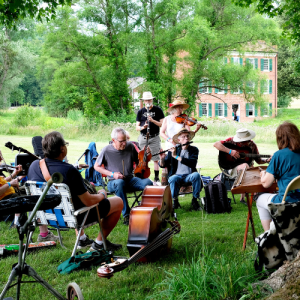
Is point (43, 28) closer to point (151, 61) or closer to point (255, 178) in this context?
point (151, 61)

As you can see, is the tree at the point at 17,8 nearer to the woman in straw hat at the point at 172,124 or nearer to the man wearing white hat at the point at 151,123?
the man wearing white hat at the point at 151,123

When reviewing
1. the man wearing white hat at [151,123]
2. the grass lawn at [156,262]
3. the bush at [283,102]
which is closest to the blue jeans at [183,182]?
the grass lawn at [156,262]

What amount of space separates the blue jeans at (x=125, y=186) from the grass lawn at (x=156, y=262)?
276 millimetres

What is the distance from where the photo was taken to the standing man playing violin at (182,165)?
5.76m

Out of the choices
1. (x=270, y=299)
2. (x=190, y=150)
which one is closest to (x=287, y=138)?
(x=270, y=299)

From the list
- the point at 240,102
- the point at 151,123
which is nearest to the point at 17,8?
the point at 151,123

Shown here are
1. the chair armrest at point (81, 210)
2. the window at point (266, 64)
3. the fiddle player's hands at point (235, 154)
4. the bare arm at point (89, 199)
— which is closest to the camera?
the chair armrest at point (81, 210)

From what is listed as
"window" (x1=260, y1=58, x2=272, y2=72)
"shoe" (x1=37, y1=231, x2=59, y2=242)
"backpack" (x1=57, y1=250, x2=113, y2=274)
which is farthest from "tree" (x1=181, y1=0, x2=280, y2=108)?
"backpack" (x1=57, y1=250, x2=113, y2=274)

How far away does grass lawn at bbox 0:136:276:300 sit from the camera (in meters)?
2.85

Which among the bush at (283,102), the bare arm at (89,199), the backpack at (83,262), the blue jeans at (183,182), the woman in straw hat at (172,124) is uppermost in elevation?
the bush at (283,102)

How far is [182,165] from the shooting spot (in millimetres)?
5957

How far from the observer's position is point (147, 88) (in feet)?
72.5

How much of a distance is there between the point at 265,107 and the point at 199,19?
7.73 meters

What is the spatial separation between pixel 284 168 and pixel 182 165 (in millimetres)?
2767
